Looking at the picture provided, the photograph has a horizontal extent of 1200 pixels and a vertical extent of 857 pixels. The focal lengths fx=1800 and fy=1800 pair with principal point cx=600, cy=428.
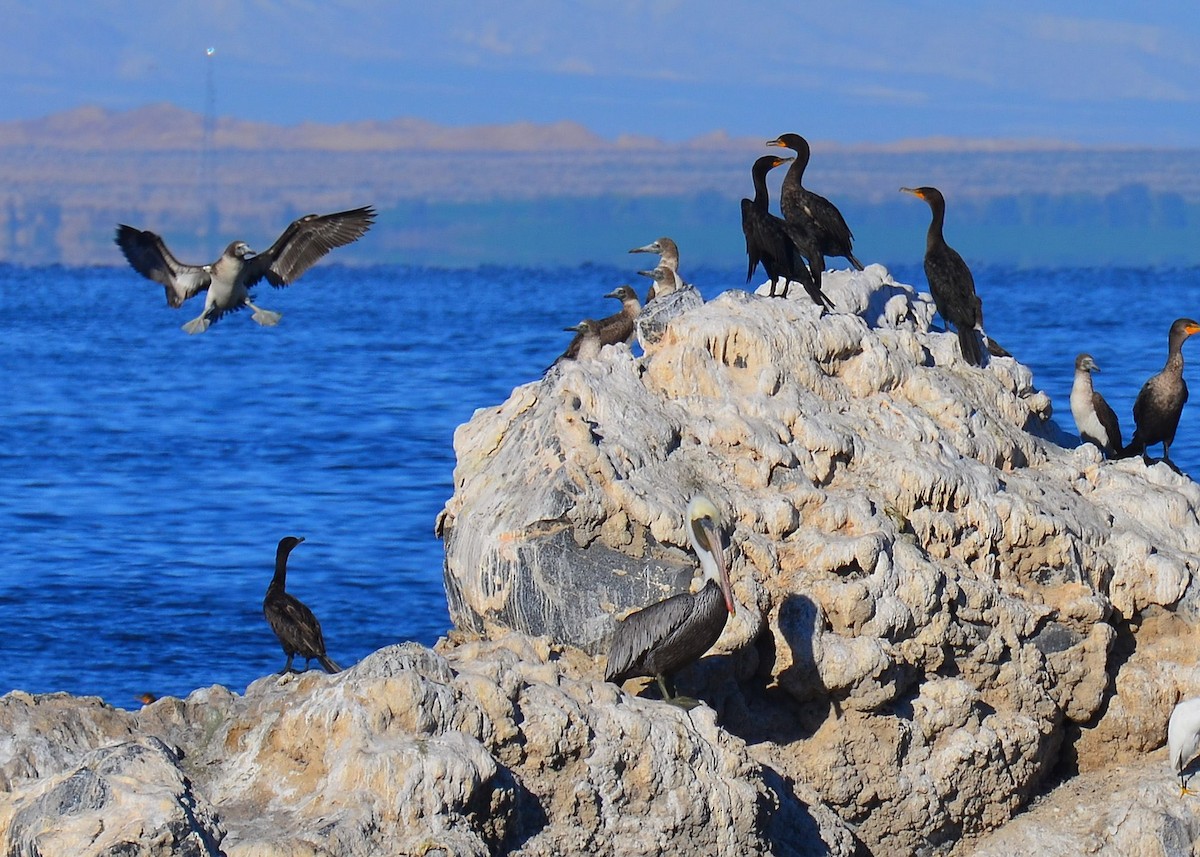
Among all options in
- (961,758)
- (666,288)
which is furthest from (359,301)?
(961,758)

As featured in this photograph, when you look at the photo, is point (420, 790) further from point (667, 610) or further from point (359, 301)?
point (359, 301)

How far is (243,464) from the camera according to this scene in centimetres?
2420

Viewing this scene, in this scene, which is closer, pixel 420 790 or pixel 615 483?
pixel 420 790

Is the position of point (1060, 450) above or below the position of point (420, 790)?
above

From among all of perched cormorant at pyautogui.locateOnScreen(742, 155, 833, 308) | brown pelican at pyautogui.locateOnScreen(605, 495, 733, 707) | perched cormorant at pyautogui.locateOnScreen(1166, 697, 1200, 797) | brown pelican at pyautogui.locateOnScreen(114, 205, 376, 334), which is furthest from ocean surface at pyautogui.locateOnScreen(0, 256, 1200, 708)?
perched cormorant at pyautogui.locateOnScreen(1166, 697, 1200, 797)

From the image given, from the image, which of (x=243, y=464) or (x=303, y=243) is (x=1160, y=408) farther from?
(x=243, y=464)

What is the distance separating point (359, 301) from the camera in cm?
7650

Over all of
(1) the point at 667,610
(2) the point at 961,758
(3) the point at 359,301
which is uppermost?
(1) the point at 667,610

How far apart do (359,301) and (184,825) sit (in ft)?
237

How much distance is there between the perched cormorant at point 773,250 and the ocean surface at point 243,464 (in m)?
4.56

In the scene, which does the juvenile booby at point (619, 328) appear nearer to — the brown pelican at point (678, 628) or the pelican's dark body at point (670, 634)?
the brown pelican at point (678, 628)

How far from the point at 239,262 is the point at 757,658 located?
7531 mm

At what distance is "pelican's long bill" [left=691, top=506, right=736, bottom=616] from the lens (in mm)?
6438

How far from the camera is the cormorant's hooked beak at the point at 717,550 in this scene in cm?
643
